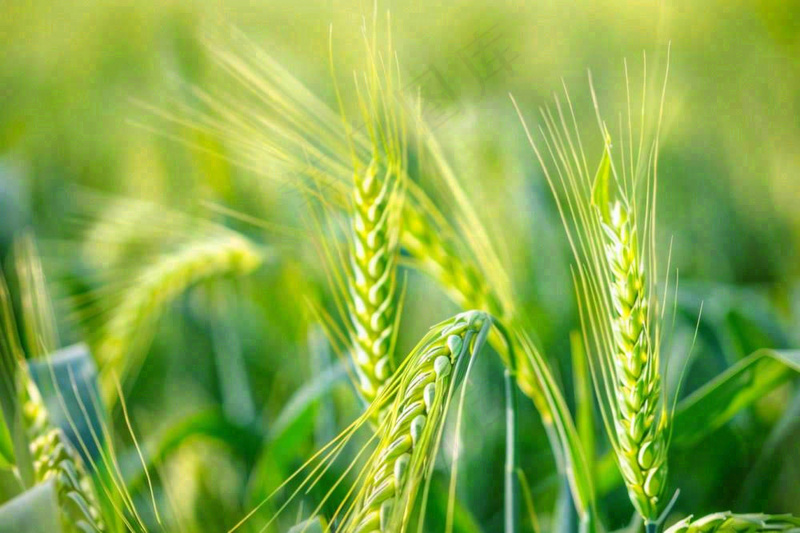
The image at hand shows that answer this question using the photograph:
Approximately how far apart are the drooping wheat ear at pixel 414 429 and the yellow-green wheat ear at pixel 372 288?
0.10 metres

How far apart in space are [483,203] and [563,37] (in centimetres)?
21

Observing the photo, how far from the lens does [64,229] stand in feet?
3.47

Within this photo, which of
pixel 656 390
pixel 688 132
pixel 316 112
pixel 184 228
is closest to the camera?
pixel 656 390

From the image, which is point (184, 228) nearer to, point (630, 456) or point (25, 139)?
point (25, 139)

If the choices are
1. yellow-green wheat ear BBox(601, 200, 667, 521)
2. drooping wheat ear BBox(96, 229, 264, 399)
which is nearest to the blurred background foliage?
drooping wheat ear BBox(96, 229, 264, 399)

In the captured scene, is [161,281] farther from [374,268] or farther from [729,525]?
[729,525]

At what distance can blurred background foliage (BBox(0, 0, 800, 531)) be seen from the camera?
2.36ft

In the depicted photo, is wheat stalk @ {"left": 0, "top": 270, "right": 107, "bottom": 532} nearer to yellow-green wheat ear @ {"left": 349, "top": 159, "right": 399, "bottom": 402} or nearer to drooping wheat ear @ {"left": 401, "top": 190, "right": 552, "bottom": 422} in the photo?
yellow-green wheat ear @ {"left": 349, "top": 159, "right": 399, "bottom": 402}

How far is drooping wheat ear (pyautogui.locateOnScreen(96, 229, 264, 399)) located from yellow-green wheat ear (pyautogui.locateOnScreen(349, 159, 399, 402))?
23 centimetres

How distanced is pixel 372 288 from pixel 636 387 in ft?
0.87

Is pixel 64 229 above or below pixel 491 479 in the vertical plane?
above

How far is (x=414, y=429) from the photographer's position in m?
0.50

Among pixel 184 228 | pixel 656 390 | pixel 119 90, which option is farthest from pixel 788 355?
pixel 119 90

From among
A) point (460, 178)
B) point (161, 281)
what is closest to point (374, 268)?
point (460, 178)
